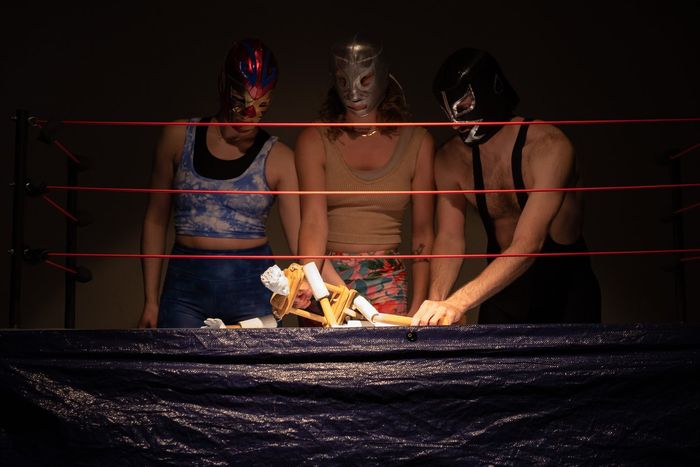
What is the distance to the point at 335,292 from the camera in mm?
2082

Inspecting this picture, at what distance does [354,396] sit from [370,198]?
101cm

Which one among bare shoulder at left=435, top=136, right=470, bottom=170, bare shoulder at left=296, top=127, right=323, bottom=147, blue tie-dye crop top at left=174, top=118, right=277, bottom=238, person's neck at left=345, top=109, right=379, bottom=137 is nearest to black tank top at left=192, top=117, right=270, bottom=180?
blue tie-dye crop top at left=174, top=118, right=277, bottom=238

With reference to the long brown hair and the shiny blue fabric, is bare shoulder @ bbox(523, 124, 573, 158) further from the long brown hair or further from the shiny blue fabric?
the shiny blue fabric

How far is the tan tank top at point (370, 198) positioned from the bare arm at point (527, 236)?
342mm

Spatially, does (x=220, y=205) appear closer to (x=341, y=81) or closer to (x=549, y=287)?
(x=341, y=81)

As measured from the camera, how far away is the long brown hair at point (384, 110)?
105 inches

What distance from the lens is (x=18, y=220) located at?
1.84 meters

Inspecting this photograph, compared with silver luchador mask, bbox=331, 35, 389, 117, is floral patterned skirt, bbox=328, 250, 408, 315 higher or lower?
lower

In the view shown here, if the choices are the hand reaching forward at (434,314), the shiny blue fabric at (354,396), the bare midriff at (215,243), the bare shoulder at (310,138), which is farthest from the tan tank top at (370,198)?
the shiny blue fabric at (354,396)

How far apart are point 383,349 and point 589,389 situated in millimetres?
366

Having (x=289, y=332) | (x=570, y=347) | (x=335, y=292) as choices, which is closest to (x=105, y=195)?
(x=335, y=292)

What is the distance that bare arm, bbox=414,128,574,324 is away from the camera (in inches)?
80.0

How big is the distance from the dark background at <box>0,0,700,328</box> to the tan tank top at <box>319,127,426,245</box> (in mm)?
952

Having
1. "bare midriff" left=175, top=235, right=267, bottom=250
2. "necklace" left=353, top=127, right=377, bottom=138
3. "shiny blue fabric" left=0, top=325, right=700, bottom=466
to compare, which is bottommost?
"shiny blue fabric" left=0, top=325, right=700, bottom=466
